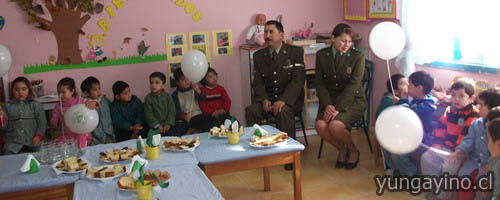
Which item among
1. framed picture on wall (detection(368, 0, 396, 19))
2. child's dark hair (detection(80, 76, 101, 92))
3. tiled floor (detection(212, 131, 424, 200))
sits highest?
framed picture on wall (detection(368, 0, 396, 19))

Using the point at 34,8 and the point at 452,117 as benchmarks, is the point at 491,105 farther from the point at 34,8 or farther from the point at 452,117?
the point at 34,8

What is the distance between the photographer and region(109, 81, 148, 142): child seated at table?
428 centimetres

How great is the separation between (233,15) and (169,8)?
0.66 meters

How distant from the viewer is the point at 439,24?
3.89m

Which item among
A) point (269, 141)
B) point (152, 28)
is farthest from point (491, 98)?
point (152, 28)

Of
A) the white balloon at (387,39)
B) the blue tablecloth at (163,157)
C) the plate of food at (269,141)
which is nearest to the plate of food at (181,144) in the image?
the blue tablecloth at (163,157)

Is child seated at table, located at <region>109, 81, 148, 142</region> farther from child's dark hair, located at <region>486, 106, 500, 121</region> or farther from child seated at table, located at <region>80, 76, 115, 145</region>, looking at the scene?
child's dark hair, located at <region>486, 106, 500, 121</region>

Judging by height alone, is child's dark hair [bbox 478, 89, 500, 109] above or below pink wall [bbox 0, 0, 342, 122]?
below

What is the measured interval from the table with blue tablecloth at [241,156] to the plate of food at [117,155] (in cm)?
37

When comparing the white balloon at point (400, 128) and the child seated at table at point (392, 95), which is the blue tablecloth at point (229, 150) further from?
the child seated at table at point (392, 95)

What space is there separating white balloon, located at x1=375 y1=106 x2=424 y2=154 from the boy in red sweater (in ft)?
6.36

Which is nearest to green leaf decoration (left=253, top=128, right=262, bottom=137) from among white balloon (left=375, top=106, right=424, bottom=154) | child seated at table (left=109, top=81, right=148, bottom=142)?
white balloon (left=375, top=106, right=424, bottom=154)

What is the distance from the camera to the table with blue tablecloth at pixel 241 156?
2.73 metres

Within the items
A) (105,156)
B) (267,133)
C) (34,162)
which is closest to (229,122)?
(267,133)
